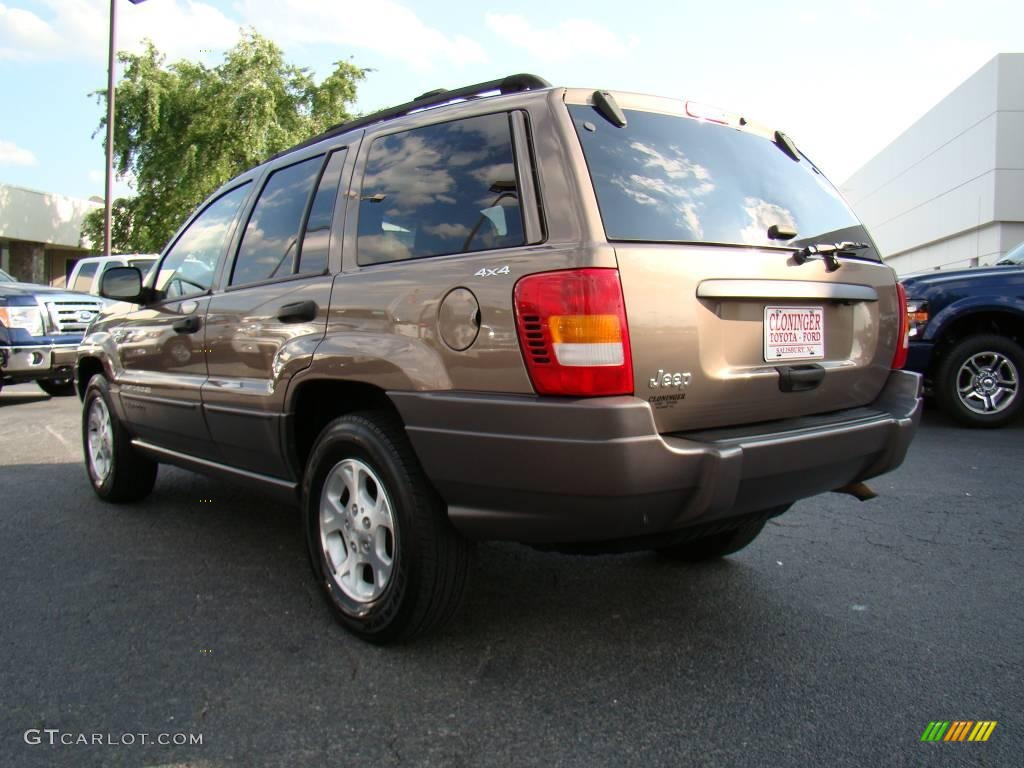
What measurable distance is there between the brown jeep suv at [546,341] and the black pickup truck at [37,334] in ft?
21.3

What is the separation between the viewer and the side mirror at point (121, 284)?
429 cm

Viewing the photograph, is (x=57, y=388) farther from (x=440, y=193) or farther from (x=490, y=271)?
(x=490, y=271)

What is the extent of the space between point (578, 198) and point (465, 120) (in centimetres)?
63

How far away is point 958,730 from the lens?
2.26 m

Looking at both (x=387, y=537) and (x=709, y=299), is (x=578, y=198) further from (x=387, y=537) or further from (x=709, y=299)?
(x=387, y=537)

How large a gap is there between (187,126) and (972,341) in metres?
22.7

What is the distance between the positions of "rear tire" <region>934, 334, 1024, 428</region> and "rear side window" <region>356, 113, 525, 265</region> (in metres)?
5.83

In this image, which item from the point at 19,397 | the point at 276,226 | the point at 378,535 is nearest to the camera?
the point at 378,535

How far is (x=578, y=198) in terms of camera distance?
2.35 meters

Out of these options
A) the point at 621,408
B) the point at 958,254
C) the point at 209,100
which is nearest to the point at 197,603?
the point at 621,408

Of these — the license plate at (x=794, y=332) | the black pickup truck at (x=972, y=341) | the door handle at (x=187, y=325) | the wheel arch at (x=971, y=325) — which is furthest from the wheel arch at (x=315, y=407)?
→ the wheel arch at (x=971, y=325)
